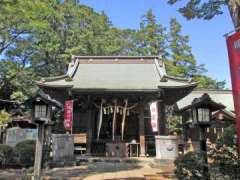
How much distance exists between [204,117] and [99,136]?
11.0 meters

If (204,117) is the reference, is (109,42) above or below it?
above

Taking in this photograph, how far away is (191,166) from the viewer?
5.85 meters

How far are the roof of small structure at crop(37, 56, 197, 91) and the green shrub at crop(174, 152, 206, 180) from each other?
837 centimetres

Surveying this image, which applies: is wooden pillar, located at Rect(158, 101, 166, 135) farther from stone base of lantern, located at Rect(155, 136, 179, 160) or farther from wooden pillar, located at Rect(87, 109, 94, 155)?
wooden pillar, located at Rect(87, 109, 94, 155)

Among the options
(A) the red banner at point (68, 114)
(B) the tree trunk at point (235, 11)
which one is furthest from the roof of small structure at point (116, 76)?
(B) the tree trunk at point (235, 11)

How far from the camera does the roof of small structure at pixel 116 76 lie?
48.2 feet

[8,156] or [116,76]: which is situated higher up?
[116,76]

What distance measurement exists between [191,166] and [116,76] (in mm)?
12179

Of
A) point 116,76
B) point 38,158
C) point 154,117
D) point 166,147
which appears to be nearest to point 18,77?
point 116,76

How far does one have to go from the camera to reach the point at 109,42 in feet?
98.8

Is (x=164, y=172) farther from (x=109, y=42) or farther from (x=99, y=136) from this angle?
(x=109, y=42)

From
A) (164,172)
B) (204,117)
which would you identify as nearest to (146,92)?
(164,172)

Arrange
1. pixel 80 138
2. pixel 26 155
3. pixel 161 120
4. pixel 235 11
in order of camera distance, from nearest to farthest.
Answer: pixel 235 11, pixel 26 155, pixel 80 138, pixel 161 120

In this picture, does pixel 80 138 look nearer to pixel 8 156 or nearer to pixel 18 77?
pixel 8 156
